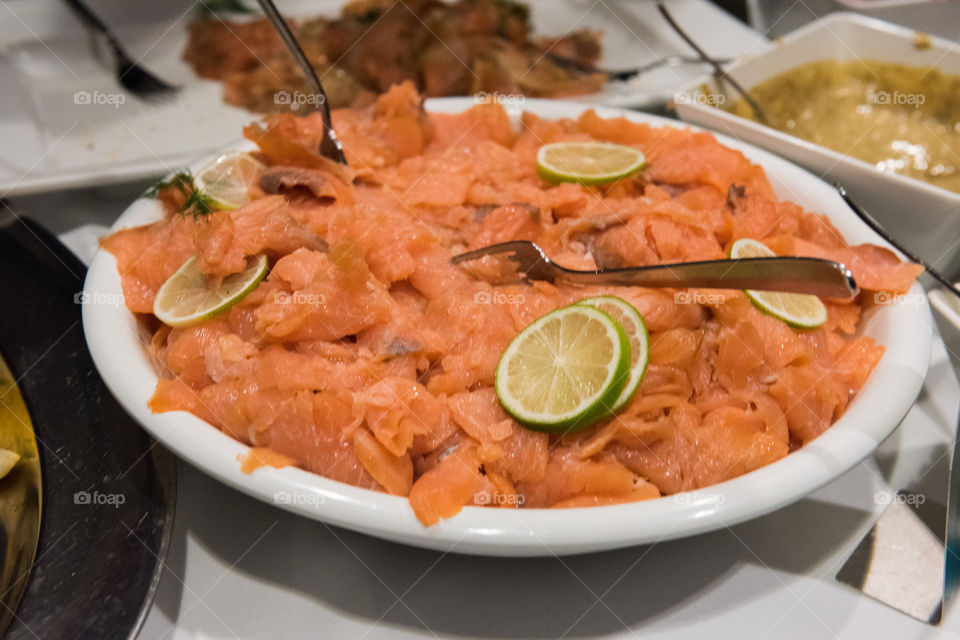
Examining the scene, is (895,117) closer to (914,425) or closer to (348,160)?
(914,425)

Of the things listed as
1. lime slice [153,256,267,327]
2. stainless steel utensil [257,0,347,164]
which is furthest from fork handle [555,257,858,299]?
stainless steel utensil [257,0,347,164]

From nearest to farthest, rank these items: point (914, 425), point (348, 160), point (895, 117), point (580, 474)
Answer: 1. point (580, 474)
2. point (914, 425)
3. point (348, 160)
4. point (895, 117)

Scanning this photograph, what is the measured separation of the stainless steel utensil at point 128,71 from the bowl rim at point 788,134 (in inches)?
93.0

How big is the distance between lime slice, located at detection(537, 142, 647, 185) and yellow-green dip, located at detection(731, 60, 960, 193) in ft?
3.36

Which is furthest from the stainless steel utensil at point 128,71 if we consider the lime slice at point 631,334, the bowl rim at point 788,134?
the lime slice at point 631,334

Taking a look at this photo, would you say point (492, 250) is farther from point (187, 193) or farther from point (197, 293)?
point (187, 193)

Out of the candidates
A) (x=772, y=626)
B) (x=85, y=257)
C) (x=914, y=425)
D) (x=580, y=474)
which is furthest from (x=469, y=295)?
(x=85, y=257)

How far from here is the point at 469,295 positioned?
157cm

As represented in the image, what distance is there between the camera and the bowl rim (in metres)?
2.04

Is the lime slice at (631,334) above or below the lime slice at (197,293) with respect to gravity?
below

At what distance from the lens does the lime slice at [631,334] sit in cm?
134

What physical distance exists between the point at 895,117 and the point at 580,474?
250cm

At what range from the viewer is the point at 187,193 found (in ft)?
6.02

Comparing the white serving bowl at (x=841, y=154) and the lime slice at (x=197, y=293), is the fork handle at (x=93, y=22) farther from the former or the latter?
the white serving bowl at (x=841, y=154)
